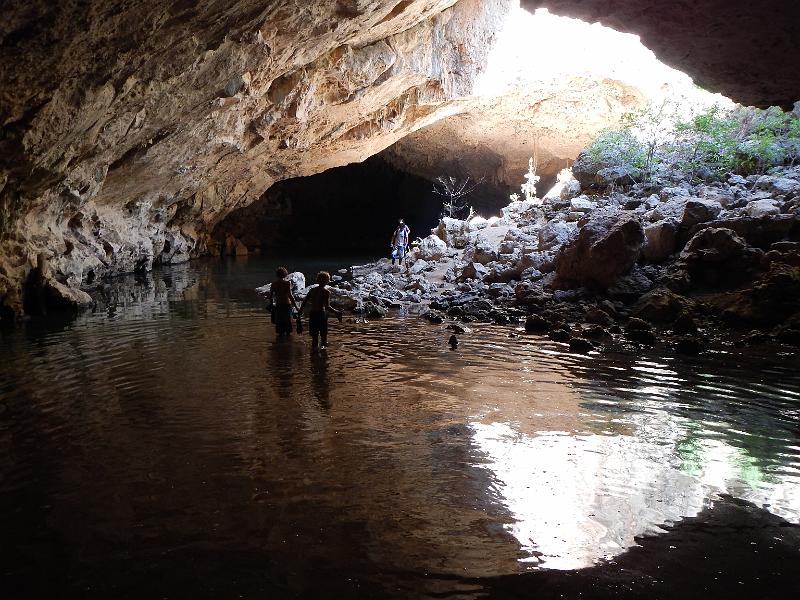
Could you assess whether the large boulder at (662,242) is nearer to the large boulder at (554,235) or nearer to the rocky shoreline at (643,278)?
the rocky shoreline at (643,278)

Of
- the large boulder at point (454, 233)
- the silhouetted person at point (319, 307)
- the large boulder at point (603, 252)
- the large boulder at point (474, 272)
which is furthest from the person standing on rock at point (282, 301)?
the large boulder at point (454, 233)

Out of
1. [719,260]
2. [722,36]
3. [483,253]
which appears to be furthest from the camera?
[483,253]

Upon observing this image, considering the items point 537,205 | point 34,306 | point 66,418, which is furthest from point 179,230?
point 66,418

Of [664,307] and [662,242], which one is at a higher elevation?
[662,242]

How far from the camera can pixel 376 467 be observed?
14.2 ft

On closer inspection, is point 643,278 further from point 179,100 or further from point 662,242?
point 179,100

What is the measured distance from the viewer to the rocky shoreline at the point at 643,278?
902 centimetres

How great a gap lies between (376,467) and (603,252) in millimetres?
8570

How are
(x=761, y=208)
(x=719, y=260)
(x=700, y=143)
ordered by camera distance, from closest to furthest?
(x=719, y=260) → (x=761, y=208) → (x=700, y=143)

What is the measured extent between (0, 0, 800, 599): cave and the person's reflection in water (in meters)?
0.05

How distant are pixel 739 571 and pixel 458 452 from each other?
2.10 m

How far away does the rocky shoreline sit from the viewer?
9023 mm

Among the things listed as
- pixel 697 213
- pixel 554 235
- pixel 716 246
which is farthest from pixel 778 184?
pixel 554 235

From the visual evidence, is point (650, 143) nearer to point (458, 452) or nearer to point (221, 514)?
point (458, 452)
